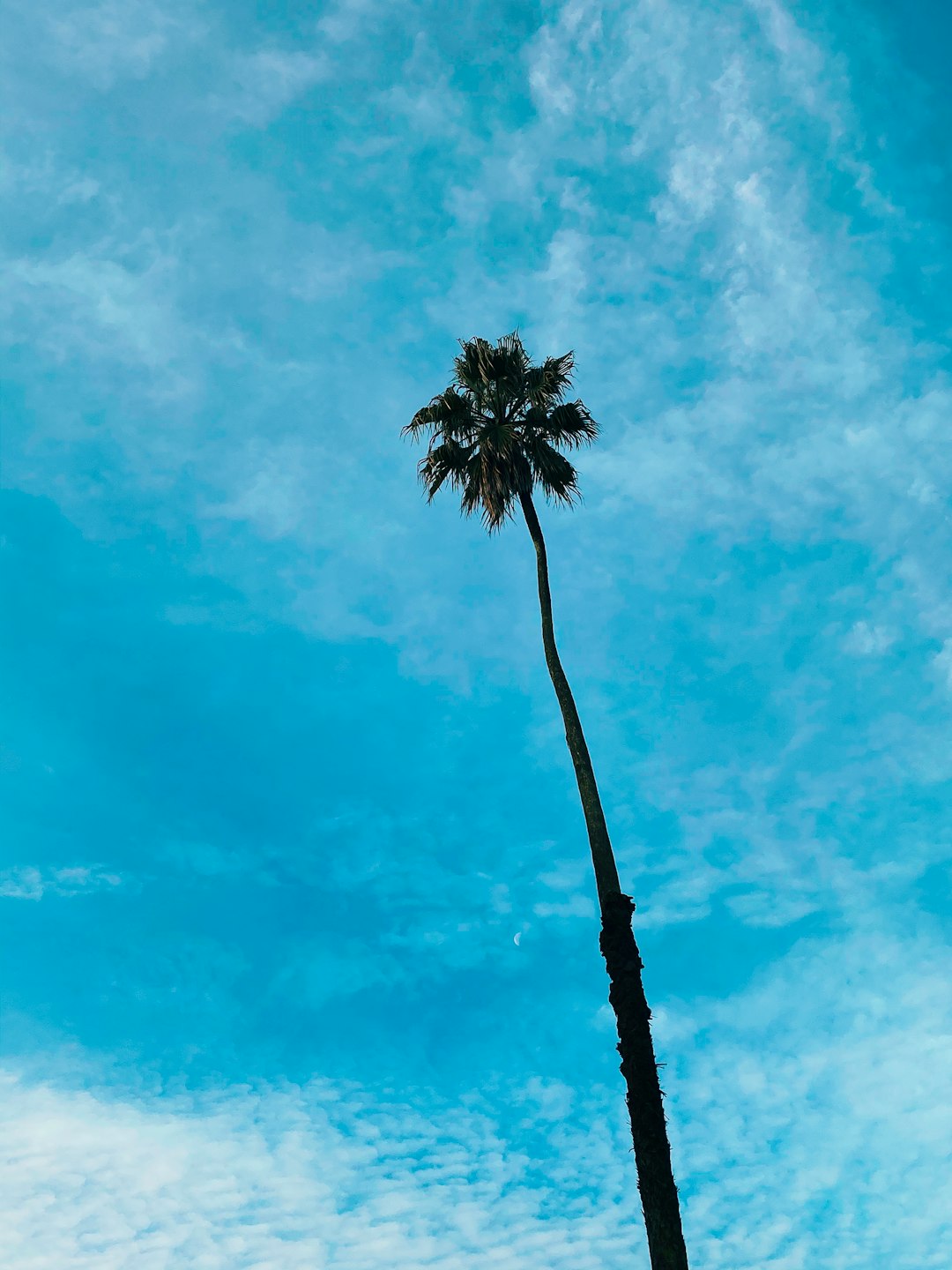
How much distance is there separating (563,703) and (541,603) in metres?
2.85

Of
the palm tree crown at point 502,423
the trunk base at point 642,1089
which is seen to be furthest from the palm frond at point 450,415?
the trunk base at point 642,1089

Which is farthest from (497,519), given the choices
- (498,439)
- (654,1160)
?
(654,1160)

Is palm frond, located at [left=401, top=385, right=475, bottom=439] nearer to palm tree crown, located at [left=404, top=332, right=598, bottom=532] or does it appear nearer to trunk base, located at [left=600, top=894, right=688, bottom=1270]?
palm tree crown, located at [left=404, top=332, right=598, bottom=532]

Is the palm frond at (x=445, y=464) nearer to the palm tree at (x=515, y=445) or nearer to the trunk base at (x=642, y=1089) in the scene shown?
the palm tree at (x=515, y=445)

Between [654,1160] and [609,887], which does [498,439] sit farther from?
[654,1160]

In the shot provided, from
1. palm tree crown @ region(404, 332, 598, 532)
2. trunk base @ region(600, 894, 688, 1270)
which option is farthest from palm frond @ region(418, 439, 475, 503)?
trunk base @ region(600, 894, 688, 1270)

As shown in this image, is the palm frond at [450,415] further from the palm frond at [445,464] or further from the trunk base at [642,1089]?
the trunk base at [642,1089]

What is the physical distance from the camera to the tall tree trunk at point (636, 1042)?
12.9m

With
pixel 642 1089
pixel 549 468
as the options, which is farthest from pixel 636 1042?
pixel 549 468

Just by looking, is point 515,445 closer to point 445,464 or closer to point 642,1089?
point 445,464

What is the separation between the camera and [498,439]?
22266mm

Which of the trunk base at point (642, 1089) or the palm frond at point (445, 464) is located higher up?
the palm frond at point (445, 464)

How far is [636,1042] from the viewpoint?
14.0m

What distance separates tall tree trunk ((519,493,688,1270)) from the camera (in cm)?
1285
